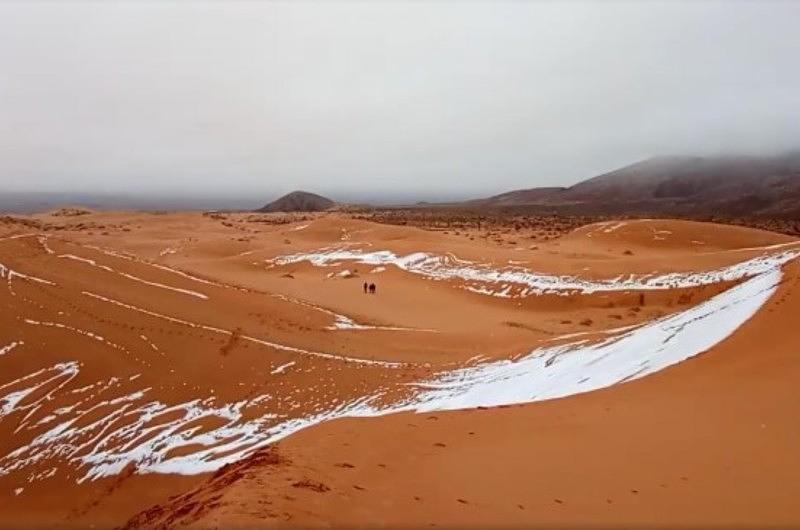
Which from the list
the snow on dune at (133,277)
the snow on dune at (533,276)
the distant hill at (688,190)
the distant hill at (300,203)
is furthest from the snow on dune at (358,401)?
the distant hill at (300,203)

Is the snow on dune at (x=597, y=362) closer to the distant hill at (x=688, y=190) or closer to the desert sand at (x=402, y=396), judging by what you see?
the desert sand at (x=402, y=396)

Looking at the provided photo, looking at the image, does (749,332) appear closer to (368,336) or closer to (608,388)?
(608,388)

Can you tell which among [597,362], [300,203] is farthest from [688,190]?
[597,362]

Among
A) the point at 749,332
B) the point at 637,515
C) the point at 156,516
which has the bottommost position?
the point at 156,516

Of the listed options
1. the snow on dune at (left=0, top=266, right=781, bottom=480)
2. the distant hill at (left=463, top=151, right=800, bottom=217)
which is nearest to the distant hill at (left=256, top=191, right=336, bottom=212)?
the distant hill at (left=463, top=151, right=800, bottom=217)

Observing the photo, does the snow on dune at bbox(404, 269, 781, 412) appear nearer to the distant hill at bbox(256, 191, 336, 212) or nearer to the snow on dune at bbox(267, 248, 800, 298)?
the snow on dune at bbox(267, 248, 800, 298)

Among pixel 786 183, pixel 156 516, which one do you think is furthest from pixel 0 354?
pixel 786 183
